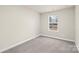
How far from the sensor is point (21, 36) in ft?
11.3

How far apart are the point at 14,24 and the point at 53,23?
2.46 metres

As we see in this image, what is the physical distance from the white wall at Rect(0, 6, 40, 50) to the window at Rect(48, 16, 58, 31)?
1.21 m

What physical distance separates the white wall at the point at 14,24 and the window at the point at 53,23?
121 centimetres

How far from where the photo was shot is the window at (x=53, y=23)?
14.8 ft

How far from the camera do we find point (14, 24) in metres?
2.97

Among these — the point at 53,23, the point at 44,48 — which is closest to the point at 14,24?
the point at 44,48

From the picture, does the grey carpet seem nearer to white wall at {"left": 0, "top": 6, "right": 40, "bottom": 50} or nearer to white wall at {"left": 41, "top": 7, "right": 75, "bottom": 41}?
white wall at {"left": 0, "top": 6, "right": 40, "bottom": 50}

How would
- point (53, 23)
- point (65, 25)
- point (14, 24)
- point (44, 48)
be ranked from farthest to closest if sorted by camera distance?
point (53, 23), point (65, 25), point (14, 24), point (44, 48)

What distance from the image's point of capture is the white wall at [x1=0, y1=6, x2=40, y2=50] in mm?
2509

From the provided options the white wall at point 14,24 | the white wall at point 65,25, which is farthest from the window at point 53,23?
the white wall at point 14,24

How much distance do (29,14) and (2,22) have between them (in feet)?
5.56

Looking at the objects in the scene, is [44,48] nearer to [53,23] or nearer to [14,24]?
[14,24]

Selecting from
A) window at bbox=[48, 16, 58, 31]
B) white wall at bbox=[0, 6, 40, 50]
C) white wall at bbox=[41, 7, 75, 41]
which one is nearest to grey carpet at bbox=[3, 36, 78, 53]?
white wall at bbox=[0, 6, 40, 50]
